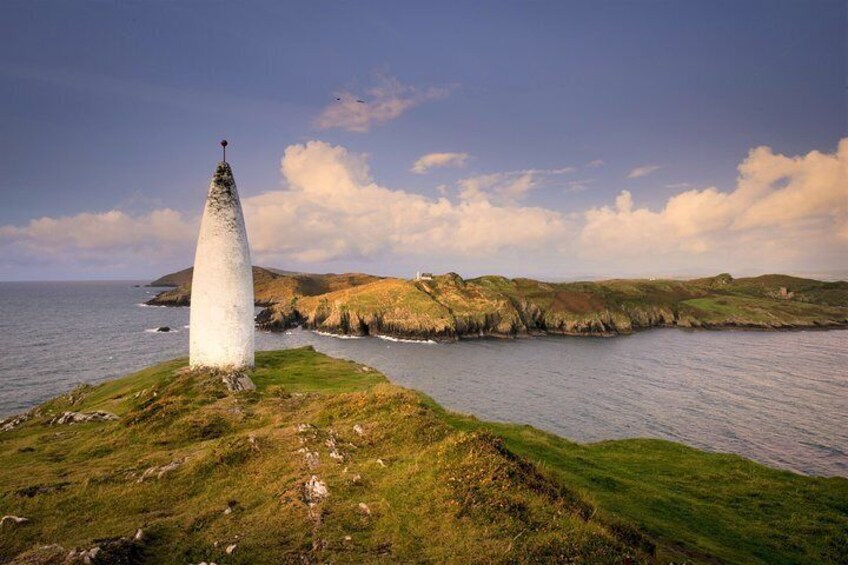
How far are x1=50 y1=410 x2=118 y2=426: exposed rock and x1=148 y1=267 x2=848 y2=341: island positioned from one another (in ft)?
266

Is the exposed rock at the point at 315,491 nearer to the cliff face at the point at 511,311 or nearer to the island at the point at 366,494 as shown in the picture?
the island at the point at 366,494

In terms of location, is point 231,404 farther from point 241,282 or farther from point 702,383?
point 702,383

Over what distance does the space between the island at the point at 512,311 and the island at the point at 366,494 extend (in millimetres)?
84129

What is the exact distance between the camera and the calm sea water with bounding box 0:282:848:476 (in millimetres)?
43156

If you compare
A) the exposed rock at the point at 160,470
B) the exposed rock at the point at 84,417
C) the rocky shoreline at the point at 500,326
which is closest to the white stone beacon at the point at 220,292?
the exposed rock at the point at 84,417

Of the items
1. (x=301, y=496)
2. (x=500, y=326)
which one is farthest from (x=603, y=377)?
(x=301, y=496)

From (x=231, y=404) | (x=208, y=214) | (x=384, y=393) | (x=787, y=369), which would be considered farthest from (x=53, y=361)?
(x=787, y=369)

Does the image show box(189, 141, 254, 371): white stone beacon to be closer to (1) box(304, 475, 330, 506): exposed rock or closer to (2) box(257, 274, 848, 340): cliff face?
(1) box(304, 475, 330, 506): exposed rock

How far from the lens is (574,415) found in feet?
156

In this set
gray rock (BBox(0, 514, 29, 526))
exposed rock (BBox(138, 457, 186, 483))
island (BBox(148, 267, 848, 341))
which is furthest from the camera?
island (BBox(148, 267, 848, 341))

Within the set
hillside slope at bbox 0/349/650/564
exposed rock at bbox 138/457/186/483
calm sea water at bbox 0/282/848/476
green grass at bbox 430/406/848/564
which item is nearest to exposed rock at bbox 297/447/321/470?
Result: hillside slope at bbox 0/349/650/564

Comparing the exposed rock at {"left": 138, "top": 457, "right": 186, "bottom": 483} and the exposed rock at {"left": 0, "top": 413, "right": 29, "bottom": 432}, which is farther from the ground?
the exposed rock at {"left": 138, "top": 457, "right": 186, "bottom": 483}

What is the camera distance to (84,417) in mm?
25469

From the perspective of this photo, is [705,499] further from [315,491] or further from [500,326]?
[500,326]
